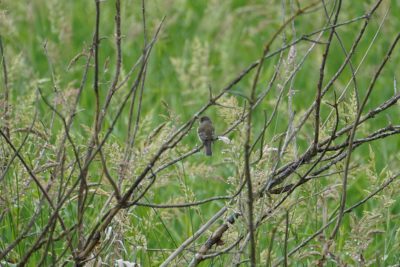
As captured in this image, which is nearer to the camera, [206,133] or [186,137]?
[206,133]

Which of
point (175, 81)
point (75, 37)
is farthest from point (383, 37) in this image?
point (75, 37)

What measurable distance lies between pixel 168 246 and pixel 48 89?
7.41 feet

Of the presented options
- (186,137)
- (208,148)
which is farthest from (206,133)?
(186,137)

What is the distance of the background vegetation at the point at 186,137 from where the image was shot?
2.43m

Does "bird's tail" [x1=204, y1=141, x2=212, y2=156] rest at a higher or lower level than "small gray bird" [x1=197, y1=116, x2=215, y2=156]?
lower

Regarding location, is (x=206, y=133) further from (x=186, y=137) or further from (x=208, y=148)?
(x=186, y=137)

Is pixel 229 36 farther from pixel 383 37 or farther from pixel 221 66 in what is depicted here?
pixel 383 37

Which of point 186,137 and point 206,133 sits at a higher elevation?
point 186,137

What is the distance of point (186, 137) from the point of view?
181 inches

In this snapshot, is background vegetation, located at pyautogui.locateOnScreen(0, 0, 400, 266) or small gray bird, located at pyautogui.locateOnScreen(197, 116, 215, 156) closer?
background vegetation, located at pyautogui.locateOnScreen(0, 0, 400, 266)

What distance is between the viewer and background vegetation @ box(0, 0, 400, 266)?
7.97 feet

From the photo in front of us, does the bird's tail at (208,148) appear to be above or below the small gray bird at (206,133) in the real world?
below

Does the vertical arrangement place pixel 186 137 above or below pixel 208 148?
above

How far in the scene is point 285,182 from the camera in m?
2.59
